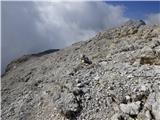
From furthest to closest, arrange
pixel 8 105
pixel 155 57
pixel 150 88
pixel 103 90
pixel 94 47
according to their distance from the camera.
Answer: pixel 94 47, pixel 8 105, pixel 155 57, pixel 103 90, pixel 150 88

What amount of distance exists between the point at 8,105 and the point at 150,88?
44.2ft

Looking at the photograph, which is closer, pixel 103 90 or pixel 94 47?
pixel 103 90

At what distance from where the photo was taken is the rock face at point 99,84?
22250 millimetres

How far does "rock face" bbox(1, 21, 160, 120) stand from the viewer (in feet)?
73.0

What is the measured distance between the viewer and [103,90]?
80.2 ft

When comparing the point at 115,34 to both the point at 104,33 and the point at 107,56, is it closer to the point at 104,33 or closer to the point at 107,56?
the point at 104,33

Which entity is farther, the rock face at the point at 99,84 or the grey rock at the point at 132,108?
the rock face at the point at 99,84

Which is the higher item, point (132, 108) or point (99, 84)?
point (99, 84)

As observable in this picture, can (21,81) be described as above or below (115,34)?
below

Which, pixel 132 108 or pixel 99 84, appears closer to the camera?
pixel 132 108

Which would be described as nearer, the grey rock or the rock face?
the grey rock

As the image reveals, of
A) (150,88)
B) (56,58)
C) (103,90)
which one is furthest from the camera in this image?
(56,58)

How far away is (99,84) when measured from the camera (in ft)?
82.7

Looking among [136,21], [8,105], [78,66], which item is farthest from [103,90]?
[136,21]
